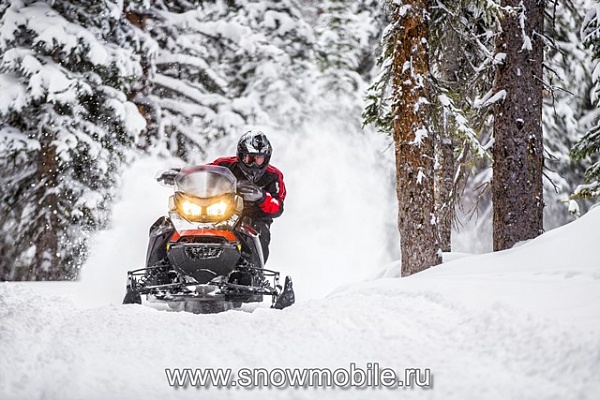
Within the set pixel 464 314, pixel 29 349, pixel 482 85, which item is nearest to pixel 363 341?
pixel 464 314

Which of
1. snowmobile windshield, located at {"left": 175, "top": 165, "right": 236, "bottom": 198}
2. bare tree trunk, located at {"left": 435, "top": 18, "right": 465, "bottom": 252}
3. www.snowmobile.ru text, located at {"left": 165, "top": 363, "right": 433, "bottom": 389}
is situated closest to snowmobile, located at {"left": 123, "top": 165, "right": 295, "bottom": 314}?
snowmobile windshield, located at {"left": 175, "top": 165, "right": 236, "bottom": 198}

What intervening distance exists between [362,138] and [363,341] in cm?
2074

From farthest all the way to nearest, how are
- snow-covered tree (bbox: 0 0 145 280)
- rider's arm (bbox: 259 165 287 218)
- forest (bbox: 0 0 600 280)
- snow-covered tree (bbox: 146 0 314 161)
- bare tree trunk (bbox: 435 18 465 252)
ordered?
snow-covered tree (bbox: 146 0 314 161)
snow-covered tree (bbox: 0 0 145 280)
bare tree trunk (bbox: 435 18 465 252)
forest (bbox: 0 0 600 280)
rider's arm (bbox: 259 165 287 218)

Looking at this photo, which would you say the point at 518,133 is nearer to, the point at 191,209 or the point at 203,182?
the point at 203,182

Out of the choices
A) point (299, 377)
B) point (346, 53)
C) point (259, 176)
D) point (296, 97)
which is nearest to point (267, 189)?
point (259, 176)

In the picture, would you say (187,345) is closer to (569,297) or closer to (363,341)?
(363,341)

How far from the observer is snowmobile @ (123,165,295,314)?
20.5 feet

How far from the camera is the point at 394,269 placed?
919 centimetres

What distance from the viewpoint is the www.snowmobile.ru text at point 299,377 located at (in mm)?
3389

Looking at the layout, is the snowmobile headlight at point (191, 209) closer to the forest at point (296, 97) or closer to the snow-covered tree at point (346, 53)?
the forest at point (296, 97)

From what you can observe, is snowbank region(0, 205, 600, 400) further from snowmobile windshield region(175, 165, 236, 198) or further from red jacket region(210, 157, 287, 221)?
red jacket region(210, 157, 287, 221)

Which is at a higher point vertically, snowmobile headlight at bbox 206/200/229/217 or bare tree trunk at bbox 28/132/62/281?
bare tree trunk at bbox 28/132/62/281

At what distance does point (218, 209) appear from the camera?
6520 millimetres

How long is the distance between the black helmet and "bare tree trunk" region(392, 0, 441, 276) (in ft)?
5.56
